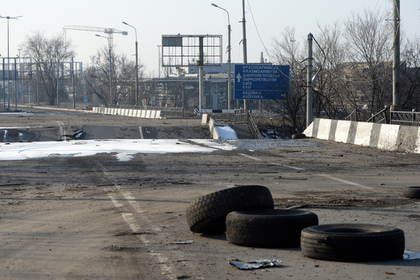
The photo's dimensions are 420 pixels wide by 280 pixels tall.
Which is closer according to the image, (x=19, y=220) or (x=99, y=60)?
(x=19, y=220)

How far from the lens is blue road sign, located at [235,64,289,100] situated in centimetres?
4709

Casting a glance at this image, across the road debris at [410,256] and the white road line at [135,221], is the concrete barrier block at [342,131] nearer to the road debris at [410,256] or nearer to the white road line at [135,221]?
the white road line at [135,221]

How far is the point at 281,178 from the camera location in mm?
14023

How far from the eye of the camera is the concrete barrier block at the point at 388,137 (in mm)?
22047

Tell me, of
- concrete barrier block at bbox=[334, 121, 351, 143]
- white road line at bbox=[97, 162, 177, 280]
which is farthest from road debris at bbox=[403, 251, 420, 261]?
concrete barrier block at bbox=[334, 121, 351, 143]

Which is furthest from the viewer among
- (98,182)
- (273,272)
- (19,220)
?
(98,182)

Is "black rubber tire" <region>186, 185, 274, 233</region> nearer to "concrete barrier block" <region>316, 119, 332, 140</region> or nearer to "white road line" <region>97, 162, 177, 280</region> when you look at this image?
"white road line" <region>97, 162, 177, 280</region>

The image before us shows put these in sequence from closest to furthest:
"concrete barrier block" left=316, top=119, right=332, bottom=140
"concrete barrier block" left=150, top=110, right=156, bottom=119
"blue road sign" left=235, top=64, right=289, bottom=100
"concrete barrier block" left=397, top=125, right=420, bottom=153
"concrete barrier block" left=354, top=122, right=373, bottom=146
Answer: "concrete barrier block" left=397, top=125, right=420, bottom=153, "concrete barrier block" left=354, top=122, right=373, bottom=146, "concrete barrier block" left=316, top=119, right=332, bottom=140, "blue road sign" left=235, top=64, right=289, bottom=100, "concrete barrier block" left=150, top=110, right=156, bottom=119

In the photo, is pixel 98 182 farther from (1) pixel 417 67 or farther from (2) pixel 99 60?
(2) pixel 99 60

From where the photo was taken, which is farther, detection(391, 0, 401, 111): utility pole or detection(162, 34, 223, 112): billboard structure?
detection(162, 34, 223, 112): billboard structure

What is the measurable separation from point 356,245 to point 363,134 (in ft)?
65.1

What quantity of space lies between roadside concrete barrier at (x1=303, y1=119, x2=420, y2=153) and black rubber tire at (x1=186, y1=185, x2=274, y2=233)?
47.2ft

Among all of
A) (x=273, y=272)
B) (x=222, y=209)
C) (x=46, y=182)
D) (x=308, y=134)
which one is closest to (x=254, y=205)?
(x=222, y=209)

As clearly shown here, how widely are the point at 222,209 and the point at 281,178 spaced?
7025 mm
